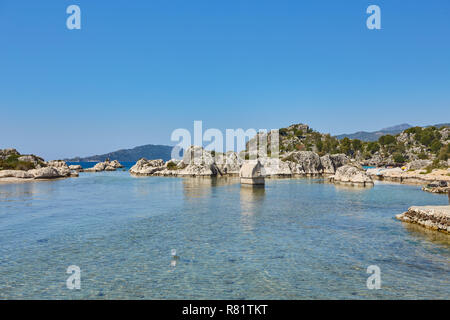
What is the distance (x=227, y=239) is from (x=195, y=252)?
4.05m

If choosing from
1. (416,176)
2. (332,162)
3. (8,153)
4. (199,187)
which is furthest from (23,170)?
(416,176)

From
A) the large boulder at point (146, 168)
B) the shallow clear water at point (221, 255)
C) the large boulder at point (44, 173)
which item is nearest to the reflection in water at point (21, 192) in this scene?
the shallow clear water at point (221, 255)

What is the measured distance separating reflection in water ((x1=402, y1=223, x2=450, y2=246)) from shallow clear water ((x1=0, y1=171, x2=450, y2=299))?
85mm

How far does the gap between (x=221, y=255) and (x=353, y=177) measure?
66.8 metres

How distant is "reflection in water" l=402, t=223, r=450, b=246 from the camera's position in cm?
2338

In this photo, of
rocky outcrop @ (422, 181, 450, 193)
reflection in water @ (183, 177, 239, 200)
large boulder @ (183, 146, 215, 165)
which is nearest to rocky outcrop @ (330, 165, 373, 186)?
rocky outcrop @ (422, 181, 450, 193)

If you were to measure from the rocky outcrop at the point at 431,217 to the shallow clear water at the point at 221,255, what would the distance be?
1343 mm

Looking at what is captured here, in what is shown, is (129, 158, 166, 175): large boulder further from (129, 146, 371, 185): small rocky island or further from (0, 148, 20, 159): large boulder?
(0, 148, 20, 159): large boulder

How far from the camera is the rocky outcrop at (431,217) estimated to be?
85.9 ft

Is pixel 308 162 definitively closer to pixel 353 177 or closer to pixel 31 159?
pixel 353 177

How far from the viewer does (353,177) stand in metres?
78.3

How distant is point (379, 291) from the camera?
47.4 ft
